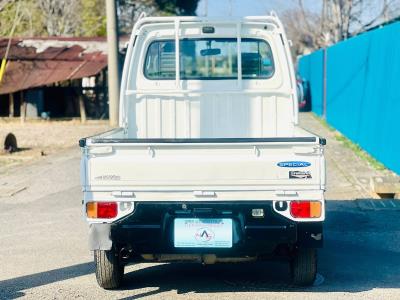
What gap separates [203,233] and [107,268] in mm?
946

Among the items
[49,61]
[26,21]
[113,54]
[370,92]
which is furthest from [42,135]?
[26,21]

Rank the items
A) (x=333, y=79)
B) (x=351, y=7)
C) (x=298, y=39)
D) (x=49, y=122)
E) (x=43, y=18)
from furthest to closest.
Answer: (x=298, y=39) < (x=43, y=18) < (x=351, y=7) < (x=49, y=122) < (x=333, y=79)

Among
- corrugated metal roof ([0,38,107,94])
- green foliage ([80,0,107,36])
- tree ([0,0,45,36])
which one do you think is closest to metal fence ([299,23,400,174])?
corrugated metal roof ([0,38,107,94])

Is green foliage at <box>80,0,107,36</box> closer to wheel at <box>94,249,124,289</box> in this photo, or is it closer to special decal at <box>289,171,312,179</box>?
wheel at <box>94,249,124,289</box>

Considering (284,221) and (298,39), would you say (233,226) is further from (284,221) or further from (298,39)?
(298,39)

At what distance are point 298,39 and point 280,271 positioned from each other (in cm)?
5003

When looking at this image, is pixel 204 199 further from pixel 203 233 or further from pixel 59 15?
pixel 59 15

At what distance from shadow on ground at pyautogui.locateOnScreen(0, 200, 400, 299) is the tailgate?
3.58ft

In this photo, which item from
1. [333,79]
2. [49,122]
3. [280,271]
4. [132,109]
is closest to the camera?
[280,271]

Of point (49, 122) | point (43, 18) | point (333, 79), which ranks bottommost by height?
point (49, 122)

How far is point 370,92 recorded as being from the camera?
1484 centimetres

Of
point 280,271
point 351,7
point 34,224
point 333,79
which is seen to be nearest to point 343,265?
point 280,271

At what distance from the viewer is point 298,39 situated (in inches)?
2188

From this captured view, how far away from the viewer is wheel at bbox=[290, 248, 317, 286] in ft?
19.6
